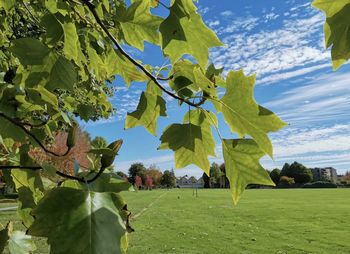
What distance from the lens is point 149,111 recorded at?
51.8 inches

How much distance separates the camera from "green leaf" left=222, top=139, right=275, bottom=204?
37.9 inches

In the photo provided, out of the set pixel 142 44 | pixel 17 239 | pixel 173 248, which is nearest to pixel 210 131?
pixel 142 44

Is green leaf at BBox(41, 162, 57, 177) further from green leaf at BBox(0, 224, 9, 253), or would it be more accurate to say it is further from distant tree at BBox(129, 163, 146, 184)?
distant tree at BBox(129, 163, 146, 184)

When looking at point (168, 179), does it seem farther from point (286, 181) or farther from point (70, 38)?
point (70, 38)

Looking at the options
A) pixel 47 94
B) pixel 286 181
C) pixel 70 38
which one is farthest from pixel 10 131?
pixel 286 181

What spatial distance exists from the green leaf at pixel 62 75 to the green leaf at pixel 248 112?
24.0 inches

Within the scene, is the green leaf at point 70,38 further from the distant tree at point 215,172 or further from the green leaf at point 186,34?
the distant tree at point 215,172

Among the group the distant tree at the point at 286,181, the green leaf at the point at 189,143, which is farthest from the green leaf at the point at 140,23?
the distant tree at the point at 286,181

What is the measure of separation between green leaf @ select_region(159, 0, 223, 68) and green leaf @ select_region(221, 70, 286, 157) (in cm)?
20

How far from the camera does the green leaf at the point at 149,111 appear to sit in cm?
129

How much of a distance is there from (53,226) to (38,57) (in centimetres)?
82

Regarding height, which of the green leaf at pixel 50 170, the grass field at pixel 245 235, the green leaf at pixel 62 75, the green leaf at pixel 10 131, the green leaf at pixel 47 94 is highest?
the green leaf at pixel 62 75

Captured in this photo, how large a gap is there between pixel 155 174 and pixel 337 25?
107m

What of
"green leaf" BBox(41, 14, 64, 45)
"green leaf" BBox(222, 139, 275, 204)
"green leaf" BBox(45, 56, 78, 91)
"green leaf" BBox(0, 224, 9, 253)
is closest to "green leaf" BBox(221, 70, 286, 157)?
"green leaf" BBox(222, 139, 275, 204)
